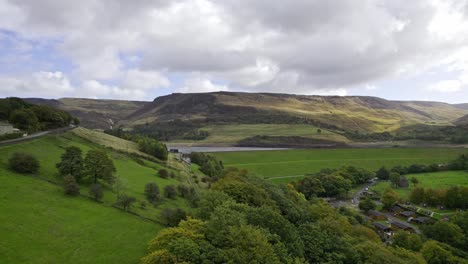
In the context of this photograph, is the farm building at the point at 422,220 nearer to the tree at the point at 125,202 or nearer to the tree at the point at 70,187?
the tree at the point at 125,202

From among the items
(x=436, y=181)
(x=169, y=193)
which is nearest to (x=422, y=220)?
(x=436, y=181)

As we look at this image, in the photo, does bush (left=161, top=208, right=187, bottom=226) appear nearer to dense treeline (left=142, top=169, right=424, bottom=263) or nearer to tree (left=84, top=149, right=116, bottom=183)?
dense treeline (left=142, top=169, right=424, bottom=263)

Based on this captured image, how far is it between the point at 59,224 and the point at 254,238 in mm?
25163

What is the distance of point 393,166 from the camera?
13975cm

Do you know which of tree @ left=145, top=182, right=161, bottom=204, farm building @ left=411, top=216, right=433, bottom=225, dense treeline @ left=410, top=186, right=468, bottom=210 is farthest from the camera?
dense treeline @ left=410, top=186, right=468, bottom=210

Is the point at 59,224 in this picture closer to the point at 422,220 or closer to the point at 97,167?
the point at 97,167

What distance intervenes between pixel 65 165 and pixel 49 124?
41629mm

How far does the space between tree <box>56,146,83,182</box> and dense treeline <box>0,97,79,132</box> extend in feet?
93.5

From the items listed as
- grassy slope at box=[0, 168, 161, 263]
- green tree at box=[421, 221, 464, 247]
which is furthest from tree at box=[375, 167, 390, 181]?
grassy slope at box=[0, 168, 161, 263]

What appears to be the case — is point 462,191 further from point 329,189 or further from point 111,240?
point 111,240

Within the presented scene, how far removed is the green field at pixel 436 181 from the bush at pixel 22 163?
9860 cm

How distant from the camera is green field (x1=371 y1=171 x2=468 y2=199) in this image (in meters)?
104

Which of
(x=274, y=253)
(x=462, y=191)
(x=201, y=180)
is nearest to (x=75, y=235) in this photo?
(x=274, y=253)

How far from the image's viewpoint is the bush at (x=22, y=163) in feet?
163
